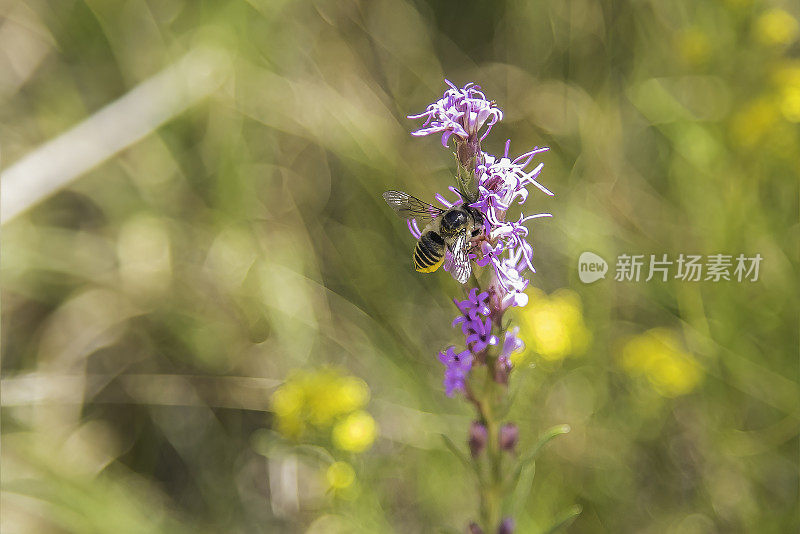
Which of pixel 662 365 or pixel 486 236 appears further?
pixel 662 365

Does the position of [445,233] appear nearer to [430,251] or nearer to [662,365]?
[430,251]

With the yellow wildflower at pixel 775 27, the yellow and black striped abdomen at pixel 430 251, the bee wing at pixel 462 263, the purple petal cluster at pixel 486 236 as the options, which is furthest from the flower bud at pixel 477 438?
the yellow wildflower at pixel 775 27

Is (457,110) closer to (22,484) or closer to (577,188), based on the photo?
(577,188)

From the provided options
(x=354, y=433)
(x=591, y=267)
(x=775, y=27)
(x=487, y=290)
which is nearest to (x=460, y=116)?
(x=487, y=290)

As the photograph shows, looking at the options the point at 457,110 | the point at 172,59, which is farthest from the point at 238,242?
the point at 457,110

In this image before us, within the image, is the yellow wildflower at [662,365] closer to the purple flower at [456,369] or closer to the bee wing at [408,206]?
the bee wing at [408,206]

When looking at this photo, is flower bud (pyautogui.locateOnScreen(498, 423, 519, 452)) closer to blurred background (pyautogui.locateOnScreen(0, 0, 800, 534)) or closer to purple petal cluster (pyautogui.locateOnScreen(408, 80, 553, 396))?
purple petal cluster (pyautogui.locateOnScreen(408, 80, 553, 396))

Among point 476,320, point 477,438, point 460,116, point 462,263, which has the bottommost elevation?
point 477,438
